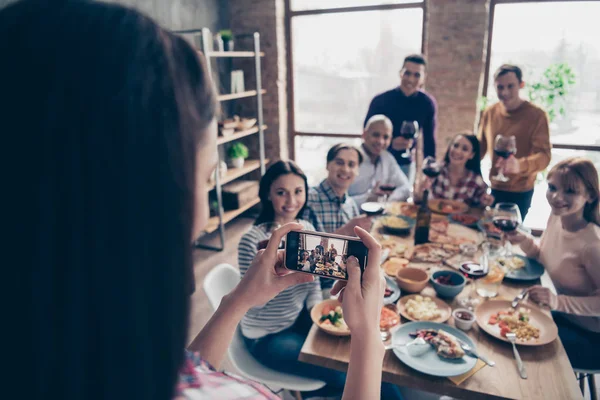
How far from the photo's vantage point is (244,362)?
1717mm

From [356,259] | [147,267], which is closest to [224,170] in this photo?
[356,259]

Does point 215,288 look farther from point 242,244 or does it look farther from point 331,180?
point 331,180

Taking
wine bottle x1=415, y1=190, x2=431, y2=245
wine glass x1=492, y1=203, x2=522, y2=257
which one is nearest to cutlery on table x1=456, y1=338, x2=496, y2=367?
wine glass x1=492, y1=203, x2=522, y2=257

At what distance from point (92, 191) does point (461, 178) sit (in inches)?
114

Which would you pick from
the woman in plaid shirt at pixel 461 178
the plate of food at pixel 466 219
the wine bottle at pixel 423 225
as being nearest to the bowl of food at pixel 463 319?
the wine bottle at pixel 423 225

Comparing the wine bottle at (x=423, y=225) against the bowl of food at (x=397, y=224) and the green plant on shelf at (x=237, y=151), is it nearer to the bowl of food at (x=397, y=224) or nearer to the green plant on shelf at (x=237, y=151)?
the bowl of food at (x=397, y=224)

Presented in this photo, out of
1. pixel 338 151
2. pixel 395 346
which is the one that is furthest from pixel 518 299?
pixel 338 151

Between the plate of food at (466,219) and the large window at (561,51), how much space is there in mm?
1683

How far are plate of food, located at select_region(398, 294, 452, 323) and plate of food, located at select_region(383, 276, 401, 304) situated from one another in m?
0.03

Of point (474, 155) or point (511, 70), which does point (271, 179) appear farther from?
point (511, 70)

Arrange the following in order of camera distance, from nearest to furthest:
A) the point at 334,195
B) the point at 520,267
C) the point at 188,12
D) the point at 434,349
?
the point at 434,349 → the point at 520,267 → the point at 334,195 → the point at 188,12

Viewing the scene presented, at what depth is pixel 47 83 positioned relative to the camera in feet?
1.24

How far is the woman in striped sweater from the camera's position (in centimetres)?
166

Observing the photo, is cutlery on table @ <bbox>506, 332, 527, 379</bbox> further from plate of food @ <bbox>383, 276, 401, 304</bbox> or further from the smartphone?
the smartphone
